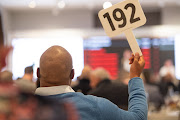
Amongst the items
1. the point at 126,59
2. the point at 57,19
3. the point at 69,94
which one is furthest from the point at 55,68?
the point at 57,19

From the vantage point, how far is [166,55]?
9633mm

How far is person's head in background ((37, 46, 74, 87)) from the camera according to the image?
1.35 meters

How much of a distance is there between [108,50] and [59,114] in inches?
357

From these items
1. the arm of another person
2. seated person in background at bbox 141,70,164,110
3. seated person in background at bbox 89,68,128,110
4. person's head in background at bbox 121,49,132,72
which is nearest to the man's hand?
the arm of another person

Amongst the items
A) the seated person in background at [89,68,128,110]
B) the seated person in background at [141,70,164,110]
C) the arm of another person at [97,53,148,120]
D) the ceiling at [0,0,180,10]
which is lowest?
the seated person in background at [141,70,164,110]

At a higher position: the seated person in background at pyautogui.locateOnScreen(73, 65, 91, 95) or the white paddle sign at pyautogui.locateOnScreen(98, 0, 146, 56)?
the white paddle sign at pyautogui.locateOnScreen(98, 0, 146, 56)

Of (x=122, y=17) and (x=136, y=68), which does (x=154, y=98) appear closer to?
(x=122, y=17)

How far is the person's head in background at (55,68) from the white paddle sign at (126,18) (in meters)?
0.51

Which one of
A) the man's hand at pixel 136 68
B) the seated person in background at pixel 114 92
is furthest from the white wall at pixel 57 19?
the man's hand at pixel 136 68

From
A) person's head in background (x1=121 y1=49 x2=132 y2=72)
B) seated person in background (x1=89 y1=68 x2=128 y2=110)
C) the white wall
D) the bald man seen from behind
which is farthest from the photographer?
the white wall

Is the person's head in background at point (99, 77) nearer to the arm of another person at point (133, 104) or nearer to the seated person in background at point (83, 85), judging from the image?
the seated person in background at point (83, 85)

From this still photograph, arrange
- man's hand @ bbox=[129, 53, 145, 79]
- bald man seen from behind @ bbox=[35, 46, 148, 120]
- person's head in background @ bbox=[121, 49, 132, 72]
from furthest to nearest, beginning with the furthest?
person's head in background @ bbox=[121, 49, 132, 72] → man's hand @ bbox=[129, 53, 145, 79] → bald man seen from behind @ bbox=[35, 46, 148, 120]

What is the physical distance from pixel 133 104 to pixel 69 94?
32cm

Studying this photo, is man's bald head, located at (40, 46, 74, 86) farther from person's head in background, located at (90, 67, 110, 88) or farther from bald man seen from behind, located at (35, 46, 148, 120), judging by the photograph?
person's head in background, located at (90, 67, 110, 88)
